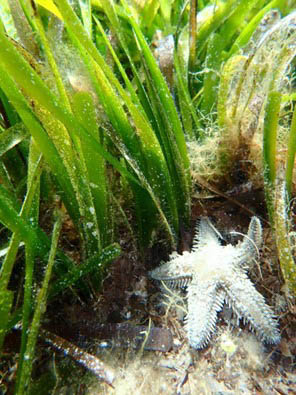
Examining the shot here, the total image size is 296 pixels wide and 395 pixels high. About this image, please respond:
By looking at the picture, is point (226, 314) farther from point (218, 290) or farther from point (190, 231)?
point (190, 231)

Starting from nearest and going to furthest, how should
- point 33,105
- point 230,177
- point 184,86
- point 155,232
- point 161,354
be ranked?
point 33,105, point 161,354, point 155,232, point 230,177, point 184,86

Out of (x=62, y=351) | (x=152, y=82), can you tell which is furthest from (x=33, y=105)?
(x=62, y=351)

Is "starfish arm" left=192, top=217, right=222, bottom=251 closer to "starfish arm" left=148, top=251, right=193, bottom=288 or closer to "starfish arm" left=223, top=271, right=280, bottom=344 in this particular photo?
"starfish arm" left=148, top=251, right=193, bottom=288

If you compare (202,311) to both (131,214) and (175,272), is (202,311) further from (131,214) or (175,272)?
(131,214)

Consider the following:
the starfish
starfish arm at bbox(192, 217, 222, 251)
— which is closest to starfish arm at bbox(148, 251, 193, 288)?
the starfish

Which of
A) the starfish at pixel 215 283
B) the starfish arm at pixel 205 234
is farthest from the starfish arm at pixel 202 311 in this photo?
the starfish arm at pixel 205 234

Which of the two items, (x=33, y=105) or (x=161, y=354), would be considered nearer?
(x=33, y=105)
